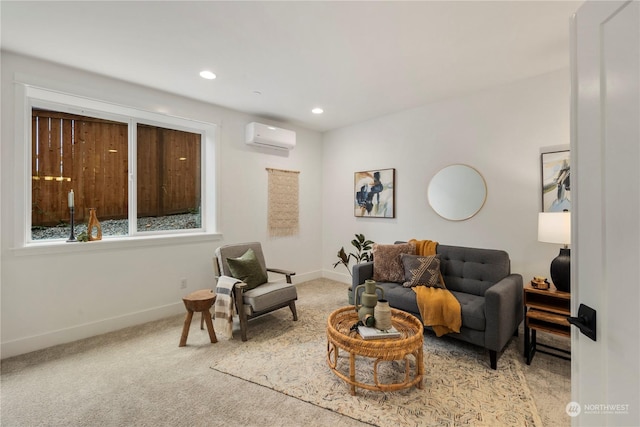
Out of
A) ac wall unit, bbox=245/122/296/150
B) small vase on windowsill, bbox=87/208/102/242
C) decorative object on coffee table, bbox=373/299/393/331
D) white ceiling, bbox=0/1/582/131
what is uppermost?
white ceiling, bbox=0/1/582/131

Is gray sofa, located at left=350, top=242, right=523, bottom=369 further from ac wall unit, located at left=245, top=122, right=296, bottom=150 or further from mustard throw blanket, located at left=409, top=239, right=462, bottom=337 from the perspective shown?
ac wall unit, located at left=245, top=122, right=296, bottom=150

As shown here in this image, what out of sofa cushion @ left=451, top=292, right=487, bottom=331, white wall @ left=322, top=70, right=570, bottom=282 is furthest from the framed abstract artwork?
sofa cushion @ left=451, top=292, right=487, bottom=331

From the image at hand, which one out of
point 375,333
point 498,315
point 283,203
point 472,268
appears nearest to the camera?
point 375,333

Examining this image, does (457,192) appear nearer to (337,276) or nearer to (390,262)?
(390,262)

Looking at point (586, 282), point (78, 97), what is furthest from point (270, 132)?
point (586, 282)

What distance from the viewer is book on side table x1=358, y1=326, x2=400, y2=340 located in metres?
1.91

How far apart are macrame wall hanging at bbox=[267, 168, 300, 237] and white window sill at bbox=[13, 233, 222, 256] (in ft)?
3.03

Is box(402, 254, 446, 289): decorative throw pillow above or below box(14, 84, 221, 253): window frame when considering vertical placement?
below

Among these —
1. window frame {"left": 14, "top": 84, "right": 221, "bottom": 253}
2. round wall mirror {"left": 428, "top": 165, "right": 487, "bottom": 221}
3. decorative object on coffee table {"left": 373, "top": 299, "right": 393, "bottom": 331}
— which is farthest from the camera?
round wall mirror {"left": 428, "top": 165, "right": 487, "bottom": 221}

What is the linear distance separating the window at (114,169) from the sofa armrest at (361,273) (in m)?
2.08

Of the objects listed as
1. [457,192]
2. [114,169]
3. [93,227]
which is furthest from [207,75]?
[457,192]

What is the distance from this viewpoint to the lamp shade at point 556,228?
2225 mm

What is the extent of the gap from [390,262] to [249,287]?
1.62 metres

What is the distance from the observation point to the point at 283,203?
447 centimetres
